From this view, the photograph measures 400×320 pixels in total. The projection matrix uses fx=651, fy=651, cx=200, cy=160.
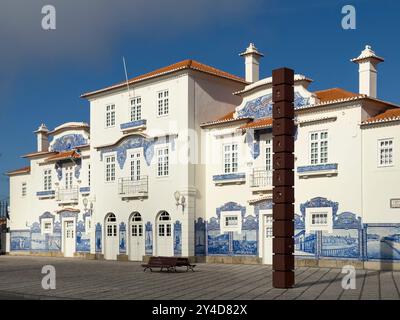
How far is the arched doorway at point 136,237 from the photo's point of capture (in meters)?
34.9

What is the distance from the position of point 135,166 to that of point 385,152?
14.3 meters

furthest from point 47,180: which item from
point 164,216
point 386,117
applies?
point 386,117

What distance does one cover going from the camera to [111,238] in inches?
1447

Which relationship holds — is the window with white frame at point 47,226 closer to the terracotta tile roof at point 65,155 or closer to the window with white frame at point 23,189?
Answer: the window with white frame at point 23,189

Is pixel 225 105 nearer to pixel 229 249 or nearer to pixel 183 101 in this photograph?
pixel 183 101

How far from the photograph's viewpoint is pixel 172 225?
33.1 m

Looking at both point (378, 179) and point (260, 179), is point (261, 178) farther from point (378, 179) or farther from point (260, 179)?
point (378, 179)

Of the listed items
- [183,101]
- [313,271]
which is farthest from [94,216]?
[313,271]

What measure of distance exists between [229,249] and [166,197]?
4.38 meters

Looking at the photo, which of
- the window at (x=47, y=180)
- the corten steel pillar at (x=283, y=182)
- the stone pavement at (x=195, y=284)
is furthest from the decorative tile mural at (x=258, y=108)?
the window at (x=47, y=180)

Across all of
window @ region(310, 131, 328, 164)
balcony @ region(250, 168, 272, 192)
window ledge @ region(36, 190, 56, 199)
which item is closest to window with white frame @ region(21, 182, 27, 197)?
window ledge @ region(36, 190, 56, 199)

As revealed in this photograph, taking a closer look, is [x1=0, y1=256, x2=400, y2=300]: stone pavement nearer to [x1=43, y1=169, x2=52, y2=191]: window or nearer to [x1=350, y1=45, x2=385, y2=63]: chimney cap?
[x1=350, y1=45, x2=385, y2=63]: chimney cap

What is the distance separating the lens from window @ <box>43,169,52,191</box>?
4284 cm

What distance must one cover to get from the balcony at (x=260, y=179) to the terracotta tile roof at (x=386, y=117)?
18.0 feet
